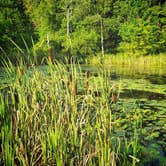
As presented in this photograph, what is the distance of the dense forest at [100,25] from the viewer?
24922mm

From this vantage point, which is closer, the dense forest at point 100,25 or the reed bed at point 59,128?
the reed bed at point 59,128

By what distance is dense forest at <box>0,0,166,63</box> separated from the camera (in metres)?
24.9

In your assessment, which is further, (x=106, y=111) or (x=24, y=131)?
(x=24, y=131)

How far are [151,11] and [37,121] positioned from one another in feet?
85.8

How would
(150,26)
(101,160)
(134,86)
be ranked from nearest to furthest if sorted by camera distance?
(101,160), (134,86), (150,26)

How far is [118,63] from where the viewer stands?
2170cm

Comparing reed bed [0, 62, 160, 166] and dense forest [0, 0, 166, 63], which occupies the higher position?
dense forest [0, 0, 166, 63]

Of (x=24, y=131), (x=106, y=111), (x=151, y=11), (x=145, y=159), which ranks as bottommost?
(x=145, y=159)

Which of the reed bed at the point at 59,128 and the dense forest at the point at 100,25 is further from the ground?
the dense forest at the point at 100,25

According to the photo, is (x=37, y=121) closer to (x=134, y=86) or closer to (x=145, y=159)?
(x=145, y=159)

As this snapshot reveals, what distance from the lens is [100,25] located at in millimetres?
29641

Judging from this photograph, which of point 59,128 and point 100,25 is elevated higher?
point 100,25

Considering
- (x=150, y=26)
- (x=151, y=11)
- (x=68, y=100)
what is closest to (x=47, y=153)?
(x=68, y=100)

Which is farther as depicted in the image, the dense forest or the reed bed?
the dense forest
